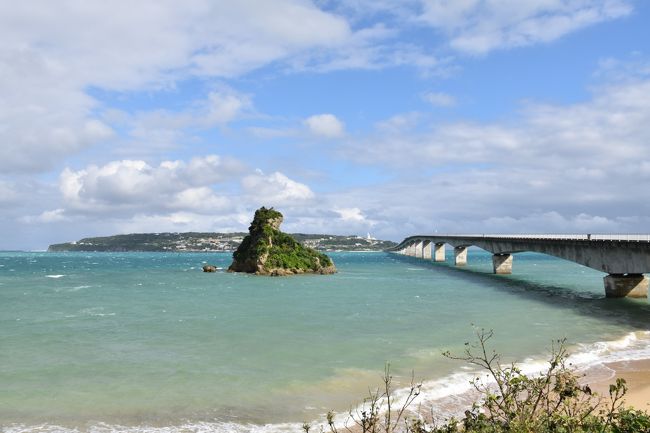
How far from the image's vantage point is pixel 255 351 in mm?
24547

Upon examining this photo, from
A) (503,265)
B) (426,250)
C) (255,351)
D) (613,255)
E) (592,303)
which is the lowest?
(592,303)

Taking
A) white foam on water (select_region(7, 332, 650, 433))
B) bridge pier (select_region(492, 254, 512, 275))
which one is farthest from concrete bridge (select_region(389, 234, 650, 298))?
white foam on water (select_region(7, 332, 650, 433))

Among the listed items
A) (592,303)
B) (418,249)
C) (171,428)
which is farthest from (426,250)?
(171,428)

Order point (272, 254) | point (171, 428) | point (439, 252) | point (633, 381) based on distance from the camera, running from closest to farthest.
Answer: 1. point (171, 428)
2. point (633, 381)
3. point (272, 254)
4. point (439, 252)

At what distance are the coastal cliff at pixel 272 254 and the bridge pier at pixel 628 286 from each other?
52173 millimetres

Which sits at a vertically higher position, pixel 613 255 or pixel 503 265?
pixel 613 255

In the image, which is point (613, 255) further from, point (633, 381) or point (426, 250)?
point (426, 250)

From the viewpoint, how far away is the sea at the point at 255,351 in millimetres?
15820

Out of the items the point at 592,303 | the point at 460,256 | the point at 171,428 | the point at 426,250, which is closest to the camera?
the point at 171,428

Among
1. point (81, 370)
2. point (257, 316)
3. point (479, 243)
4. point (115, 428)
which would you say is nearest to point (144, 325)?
point (257, 316)

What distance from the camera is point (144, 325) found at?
3341cm

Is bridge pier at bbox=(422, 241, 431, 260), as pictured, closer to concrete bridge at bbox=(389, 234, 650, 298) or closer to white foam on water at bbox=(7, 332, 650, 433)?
concrete bridge at bbox=(389, 234, 650, 298)

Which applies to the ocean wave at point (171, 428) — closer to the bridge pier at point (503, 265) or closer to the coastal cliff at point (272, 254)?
the coastal cliff at point (272, 254)

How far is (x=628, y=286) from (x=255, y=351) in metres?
39.9
